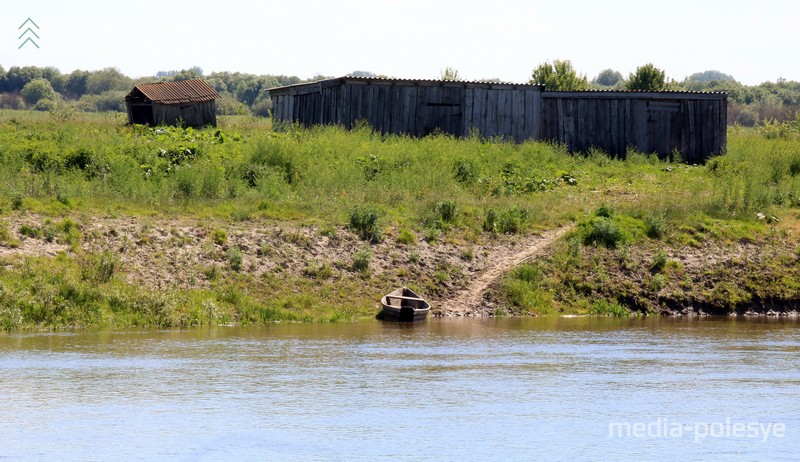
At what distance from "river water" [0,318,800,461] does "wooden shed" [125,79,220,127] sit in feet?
95.6

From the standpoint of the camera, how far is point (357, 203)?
3109 centimetres

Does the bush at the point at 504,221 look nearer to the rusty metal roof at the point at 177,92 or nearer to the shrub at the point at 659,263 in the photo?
the shrub at the point at 659,263

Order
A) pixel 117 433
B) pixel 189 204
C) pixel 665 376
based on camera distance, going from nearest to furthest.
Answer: pixel 117 433, pixel 665 376, pixel 189 204

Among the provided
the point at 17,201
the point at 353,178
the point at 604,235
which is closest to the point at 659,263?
the point at 604,235

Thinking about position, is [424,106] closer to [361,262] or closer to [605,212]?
[605,212]

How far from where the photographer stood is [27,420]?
14.6 meters

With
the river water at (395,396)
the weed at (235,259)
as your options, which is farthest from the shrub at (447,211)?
the river water at (395,396)

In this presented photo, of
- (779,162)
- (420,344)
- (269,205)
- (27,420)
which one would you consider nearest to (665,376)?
(420,344)

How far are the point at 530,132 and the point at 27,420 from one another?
30.3m

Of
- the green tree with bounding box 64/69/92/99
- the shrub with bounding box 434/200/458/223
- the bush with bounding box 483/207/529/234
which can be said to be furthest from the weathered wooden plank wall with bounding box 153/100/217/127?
the green tree with bounding box 64/69/92/99

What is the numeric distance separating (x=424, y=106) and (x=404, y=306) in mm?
16880

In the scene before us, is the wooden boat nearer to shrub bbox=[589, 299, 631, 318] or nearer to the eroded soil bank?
the eroded soil bank

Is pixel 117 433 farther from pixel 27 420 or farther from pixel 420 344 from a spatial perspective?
pixel 420 344

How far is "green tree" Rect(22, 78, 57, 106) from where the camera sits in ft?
346
